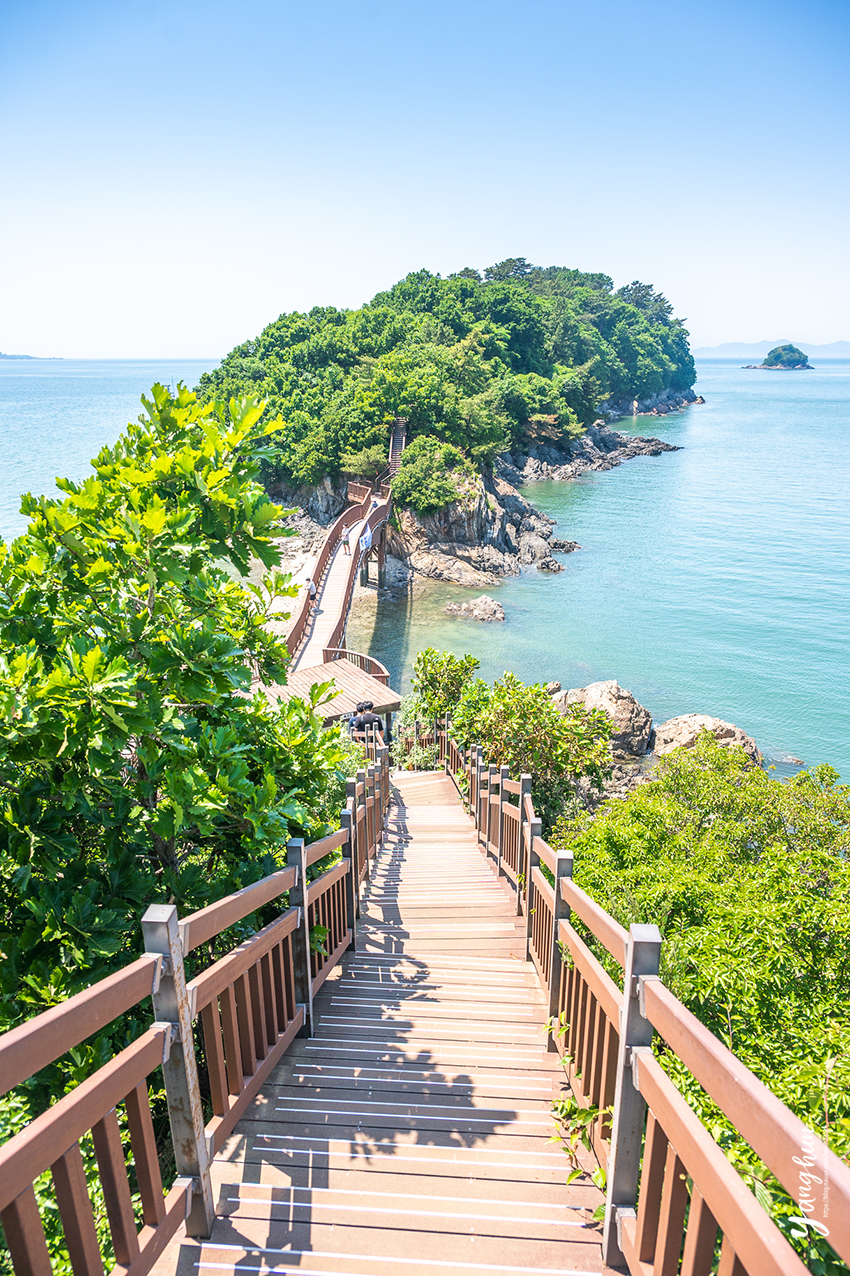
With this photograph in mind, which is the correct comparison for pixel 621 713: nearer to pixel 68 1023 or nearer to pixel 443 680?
pixel 443 680

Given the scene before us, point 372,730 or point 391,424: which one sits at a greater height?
point 391,424

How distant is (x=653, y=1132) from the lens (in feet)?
6.93

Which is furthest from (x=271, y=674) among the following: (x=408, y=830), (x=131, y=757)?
(x=408, y=830)

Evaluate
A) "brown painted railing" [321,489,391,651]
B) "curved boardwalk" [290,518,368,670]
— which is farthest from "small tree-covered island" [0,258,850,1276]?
"brown painted railing" [321,489,391,651]

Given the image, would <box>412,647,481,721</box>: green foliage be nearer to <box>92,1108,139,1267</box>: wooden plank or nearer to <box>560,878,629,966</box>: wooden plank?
<box>560,878,629,966</box>: wooden plank

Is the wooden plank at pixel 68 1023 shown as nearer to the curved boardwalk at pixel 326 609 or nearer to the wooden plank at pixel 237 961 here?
the wooden plank at pixel 237 961

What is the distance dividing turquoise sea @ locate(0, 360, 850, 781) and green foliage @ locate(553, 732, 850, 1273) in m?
13.0

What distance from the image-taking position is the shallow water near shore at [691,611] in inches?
936

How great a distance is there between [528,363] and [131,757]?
67.1 metres

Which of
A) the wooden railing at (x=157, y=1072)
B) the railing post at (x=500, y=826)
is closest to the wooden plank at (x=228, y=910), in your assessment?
the wooden railing at (x=157, y=1072)

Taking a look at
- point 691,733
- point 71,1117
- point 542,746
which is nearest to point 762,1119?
point 71,1117

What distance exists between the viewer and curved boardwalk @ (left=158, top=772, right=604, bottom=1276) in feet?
8.41

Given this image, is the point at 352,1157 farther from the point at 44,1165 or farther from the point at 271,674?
the point at 271,674

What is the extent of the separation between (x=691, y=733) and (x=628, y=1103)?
17617mm
